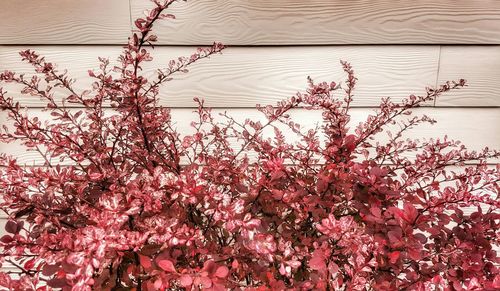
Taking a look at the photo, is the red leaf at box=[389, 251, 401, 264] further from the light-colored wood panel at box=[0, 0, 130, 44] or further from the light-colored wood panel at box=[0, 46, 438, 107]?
the light-colored wood panel at box=[0, 0, 130, 44]

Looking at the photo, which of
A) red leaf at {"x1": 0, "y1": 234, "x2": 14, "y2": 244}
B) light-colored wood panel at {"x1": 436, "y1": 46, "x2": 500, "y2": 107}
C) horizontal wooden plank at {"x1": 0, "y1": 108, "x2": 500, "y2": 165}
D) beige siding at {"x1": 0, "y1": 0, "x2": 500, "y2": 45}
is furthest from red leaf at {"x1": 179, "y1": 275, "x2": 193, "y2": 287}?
light-colored wood panel at {"x1": 436, "y1": 46, "x2": 500, "y2": 107}

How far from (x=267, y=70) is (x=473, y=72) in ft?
2.63

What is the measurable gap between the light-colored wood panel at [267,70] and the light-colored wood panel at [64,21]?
0.13ft

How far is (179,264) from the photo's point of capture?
926 millimetres

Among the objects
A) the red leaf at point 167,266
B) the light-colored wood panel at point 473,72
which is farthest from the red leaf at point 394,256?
the light-colored wood panel at point 473,72

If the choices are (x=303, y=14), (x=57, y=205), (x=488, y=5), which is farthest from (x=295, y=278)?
(x=488, y=5)

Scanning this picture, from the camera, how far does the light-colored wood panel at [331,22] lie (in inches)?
53.9

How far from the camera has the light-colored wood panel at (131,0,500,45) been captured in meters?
1.37

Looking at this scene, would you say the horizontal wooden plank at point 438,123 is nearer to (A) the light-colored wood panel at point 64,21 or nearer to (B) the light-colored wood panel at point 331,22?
(B) the light-colored wood panel at point 331,22

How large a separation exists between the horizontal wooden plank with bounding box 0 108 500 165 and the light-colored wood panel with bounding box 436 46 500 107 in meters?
0.04

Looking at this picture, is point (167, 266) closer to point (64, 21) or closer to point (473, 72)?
point (64, 21)

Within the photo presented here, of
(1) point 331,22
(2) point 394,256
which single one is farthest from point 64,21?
(2) point 394,256

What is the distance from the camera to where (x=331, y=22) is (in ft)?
4.54

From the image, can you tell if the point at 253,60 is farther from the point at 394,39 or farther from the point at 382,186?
the point at 382,186
